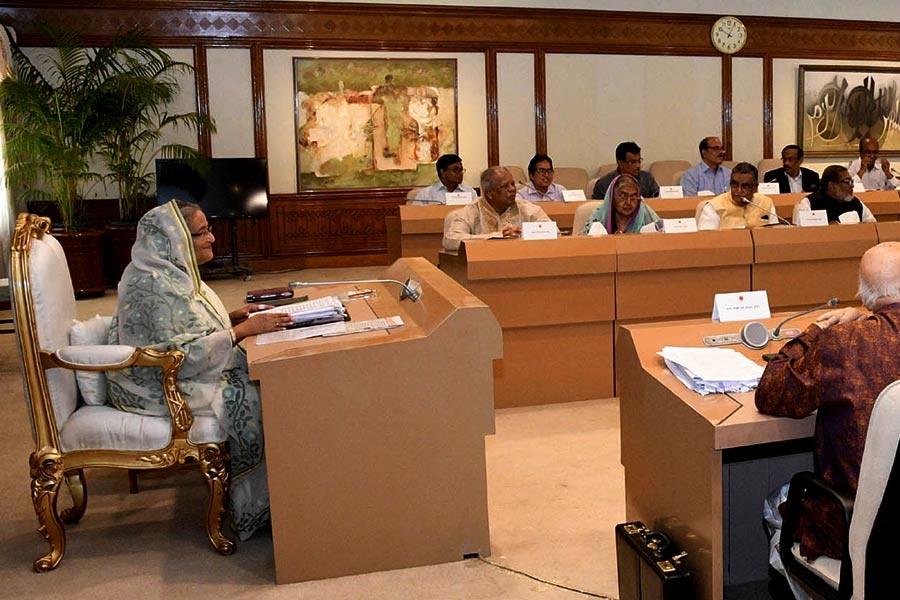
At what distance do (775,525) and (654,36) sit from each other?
9153 millimetres

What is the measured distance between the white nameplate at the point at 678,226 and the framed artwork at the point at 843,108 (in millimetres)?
7118

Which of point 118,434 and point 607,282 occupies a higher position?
point 607,282

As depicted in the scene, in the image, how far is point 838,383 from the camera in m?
1.68

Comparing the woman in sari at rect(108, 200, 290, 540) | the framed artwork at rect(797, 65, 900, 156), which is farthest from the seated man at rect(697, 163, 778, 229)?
the framed artwork at rect(797, 65, 900, 156)

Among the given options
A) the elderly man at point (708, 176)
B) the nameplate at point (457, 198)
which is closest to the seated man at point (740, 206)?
the nameplate at point (457, 198)

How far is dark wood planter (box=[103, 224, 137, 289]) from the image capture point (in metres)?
8.15

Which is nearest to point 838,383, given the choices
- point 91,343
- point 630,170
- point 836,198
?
point 91,343

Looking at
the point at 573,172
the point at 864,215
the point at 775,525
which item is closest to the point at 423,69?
the point at 573,172

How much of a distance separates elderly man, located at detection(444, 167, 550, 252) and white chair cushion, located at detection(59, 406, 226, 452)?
280 cm

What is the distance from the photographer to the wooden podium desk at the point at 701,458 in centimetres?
190

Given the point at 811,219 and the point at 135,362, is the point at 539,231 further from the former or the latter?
the point at 135,362

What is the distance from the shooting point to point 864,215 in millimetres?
5688

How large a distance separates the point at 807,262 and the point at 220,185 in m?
5.86

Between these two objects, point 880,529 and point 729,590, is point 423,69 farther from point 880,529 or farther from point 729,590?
point 880,529
